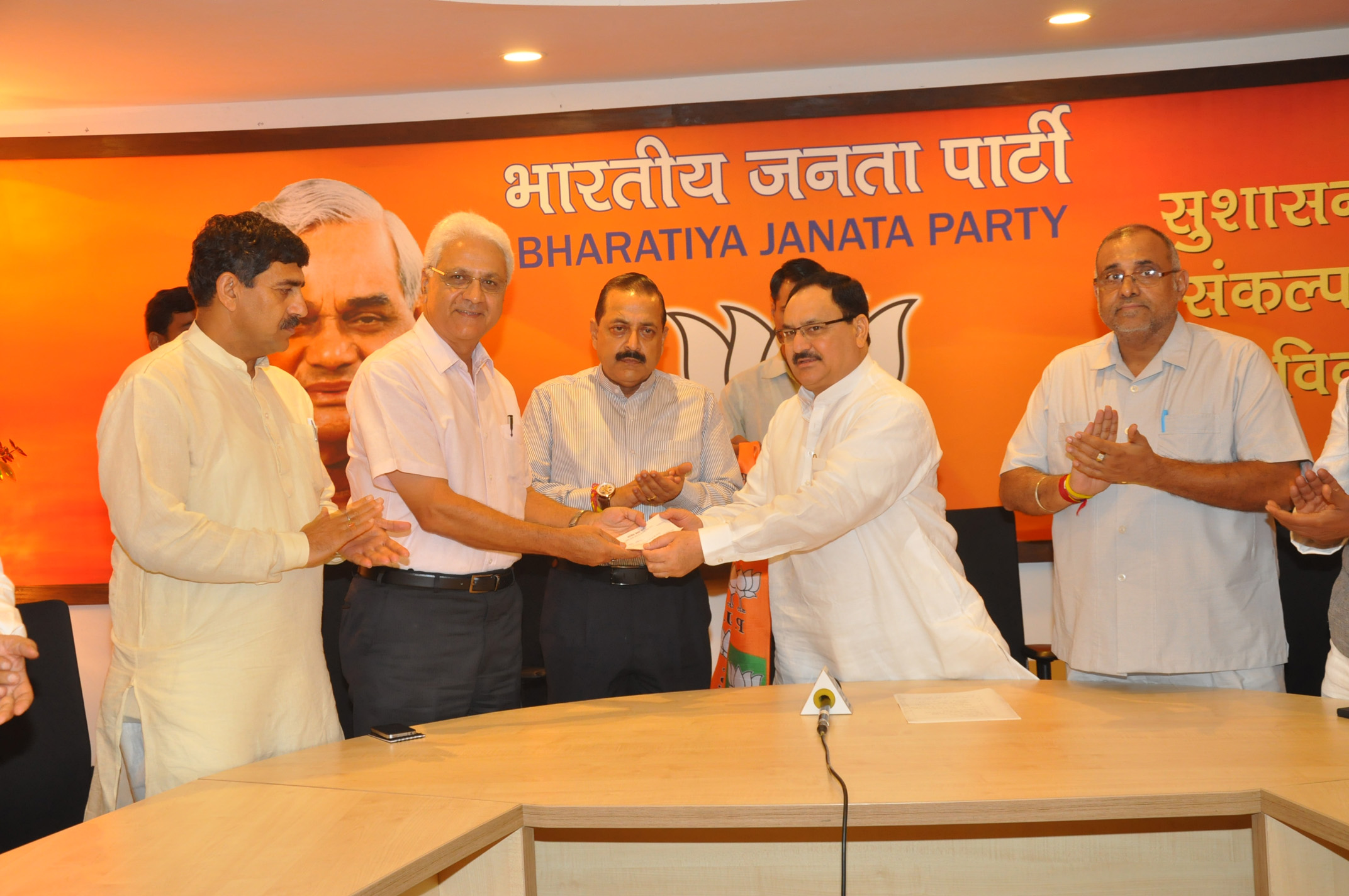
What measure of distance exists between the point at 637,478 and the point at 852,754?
1507mm

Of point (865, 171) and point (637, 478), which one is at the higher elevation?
point (865, 171)

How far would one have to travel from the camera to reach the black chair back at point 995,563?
392cm

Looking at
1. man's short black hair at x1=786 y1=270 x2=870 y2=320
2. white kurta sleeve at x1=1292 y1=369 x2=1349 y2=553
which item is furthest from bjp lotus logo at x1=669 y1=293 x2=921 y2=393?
white kurta sleeve at x1=1292 y1=369 x2=1349 y2=553

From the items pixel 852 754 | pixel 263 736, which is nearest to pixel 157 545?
pixel 263 736

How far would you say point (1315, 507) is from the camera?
2.50m

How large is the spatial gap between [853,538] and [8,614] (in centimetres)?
205

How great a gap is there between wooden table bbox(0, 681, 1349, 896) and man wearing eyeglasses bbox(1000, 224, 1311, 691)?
0.44 metres

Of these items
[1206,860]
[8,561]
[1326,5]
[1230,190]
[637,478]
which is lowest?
[1206,860]

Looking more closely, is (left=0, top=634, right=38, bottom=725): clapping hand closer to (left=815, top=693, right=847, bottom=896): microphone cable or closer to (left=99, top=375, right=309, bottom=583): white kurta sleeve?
(left=99, top=375, right=309, bottom=583): white kurta sleeve

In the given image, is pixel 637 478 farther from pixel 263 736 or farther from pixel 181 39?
pixel 181 39

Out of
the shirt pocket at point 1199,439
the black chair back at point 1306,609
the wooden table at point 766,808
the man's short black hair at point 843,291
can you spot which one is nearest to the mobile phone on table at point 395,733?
the wooden table at point 766,808

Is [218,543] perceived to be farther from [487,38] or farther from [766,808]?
[487,38]

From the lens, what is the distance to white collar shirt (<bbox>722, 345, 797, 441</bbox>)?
4.38m

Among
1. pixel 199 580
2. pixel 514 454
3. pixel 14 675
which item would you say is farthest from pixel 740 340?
pixel 14 675
